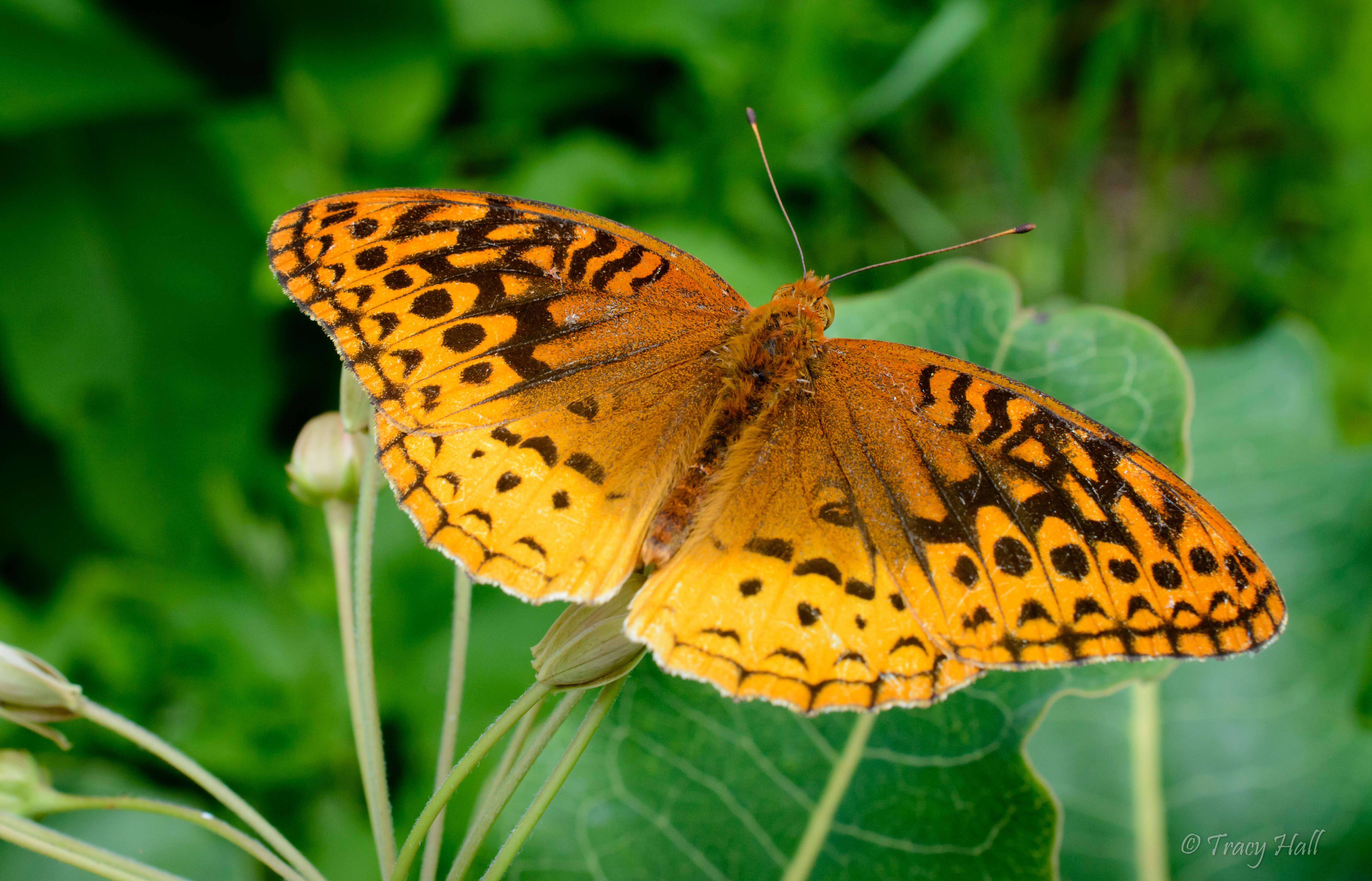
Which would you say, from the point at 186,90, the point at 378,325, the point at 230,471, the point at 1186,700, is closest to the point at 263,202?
the point at 186,90

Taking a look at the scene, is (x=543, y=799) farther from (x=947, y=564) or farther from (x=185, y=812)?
(x=947, y=564)

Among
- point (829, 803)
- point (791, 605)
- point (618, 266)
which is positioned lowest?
point (829, 803)

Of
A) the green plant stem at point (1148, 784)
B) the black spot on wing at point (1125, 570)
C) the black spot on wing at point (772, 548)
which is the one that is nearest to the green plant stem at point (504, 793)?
the black spot on wing at point (772, 548)

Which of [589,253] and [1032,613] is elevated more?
[589,253]

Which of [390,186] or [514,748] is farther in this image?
[390,186]

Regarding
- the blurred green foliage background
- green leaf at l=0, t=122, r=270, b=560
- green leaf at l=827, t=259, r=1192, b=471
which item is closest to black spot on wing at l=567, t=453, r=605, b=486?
green leaf at l=827, t=259, r=1192, b=471

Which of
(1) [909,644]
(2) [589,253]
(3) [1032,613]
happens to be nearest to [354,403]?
(2) [589,253]

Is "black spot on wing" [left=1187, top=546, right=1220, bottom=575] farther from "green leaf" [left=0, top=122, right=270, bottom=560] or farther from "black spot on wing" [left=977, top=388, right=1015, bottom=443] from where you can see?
"green leaf" [left=0, top=122, right=270, bottom=560]
